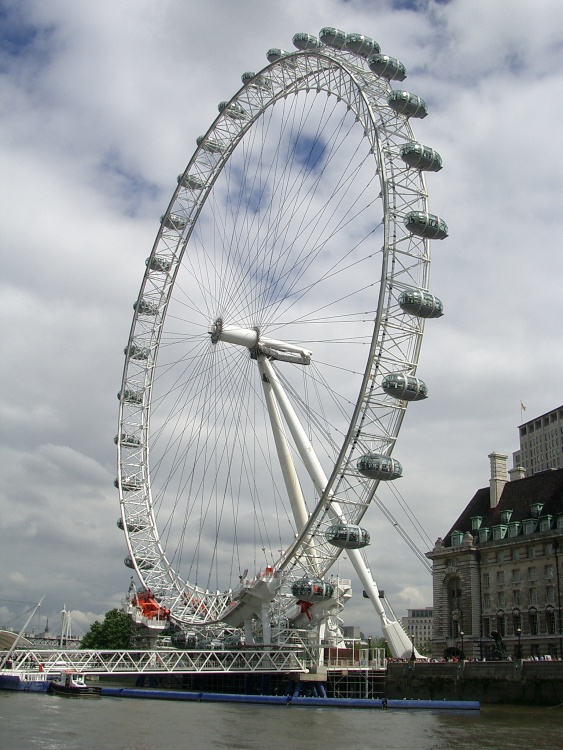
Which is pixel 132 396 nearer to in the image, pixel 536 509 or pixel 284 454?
pixel 284 454

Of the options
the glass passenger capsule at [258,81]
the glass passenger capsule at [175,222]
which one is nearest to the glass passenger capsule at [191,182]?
the glass passenger capsule at [175,222]

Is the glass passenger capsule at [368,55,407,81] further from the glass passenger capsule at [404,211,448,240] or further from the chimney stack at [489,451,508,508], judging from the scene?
the chimney stack at [489,451,508,508]

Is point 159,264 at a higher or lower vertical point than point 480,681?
higher

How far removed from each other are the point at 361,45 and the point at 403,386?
22096mm

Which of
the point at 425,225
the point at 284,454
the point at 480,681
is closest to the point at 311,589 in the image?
the point at 284,454

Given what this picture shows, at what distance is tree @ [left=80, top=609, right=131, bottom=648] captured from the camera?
106500mm

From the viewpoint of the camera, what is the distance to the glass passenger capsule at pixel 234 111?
62969mm

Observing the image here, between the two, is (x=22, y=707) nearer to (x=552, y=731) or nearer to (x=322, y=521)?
(x=322, y=521)

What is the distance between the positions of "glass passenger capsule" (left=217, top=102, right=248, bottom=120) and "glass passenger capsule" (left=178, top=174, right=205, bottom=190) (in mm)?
6484

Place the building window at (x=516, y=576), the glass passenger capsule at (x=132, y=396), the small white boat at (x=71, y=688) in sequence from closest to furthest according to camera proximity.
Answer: the small white boat at (x=71, y=688)
the building window at (x=516, y=576)
the glass passenger capsule at (x=132, y=396)

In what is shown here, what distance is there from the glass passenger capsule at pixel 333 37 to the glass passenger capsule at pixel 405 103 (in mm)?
5723

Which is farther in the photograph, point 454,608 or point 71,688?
point 454,608

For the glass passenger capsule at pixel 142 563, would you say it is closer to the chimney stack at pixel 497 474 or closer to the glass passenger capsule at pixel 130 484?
the glass passenger capsule at pixel 130 484

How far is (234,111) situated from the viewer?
63375 mm
